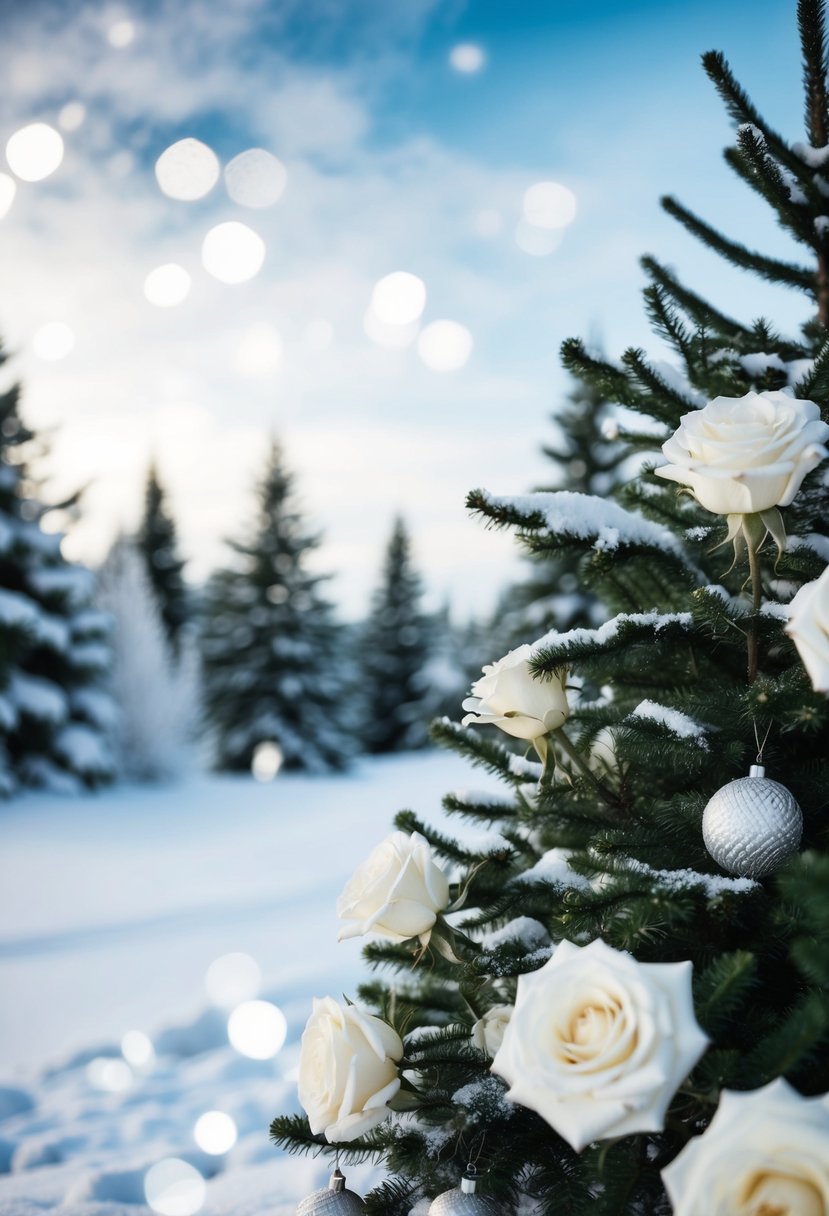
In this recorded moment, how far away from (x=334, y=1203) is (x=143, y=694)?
1074 cm

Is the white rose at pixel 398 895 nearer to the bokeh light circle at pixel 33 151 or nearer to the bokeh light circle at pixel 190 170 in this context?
the bokeh light circle at pixel 190 170

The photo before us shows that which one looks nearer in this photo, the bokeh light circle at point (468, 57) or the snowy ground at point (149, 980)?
the snowy ground at point (149, 980)

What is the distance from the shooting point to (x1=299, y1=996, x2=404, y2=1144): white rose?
105 centimetres

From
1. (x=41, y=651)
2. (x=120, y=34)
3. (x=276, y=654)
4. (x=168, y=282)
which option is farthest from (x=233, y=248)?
(x=276, y=654)

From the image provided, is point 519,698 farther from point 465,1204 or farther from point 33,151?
point 33,151

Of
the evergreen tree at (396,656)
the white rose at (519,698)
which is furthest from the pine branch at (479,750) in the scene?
the evergreen tree at (396,656)

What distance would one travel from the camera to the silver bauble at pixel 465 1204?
105cm

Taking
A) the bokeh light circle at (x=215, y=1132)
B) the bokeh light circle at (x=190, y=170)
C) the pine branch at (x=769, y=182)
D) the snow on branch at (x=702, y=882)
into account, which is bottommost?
the bokeh light circle at (x=215, y=1132)

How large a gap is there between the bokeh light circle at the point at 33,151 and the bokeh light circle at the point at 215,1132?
4.22 meters

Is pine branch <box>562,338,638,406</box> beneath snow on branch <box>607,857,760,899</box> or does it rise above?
above

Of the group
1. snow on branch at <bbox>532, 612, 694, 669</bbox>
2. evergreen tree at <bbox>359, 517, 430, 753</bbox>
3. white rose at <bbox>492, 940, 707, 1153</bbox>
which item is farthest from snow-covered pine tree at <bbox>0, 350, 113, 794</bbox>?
evergreen tree at <bbox>359, 517, 430, 753</bbox>

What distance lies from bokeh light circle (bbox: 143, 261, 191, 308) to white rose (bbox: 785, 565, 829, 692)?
3.80 m

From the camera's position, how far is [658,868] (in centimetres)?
114

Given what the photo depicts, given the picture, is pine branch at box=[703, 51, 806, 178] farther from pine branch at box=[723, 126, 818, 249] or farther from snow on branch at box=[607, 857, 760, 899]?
snow on branch at box=[607, 857, 760, 899]
